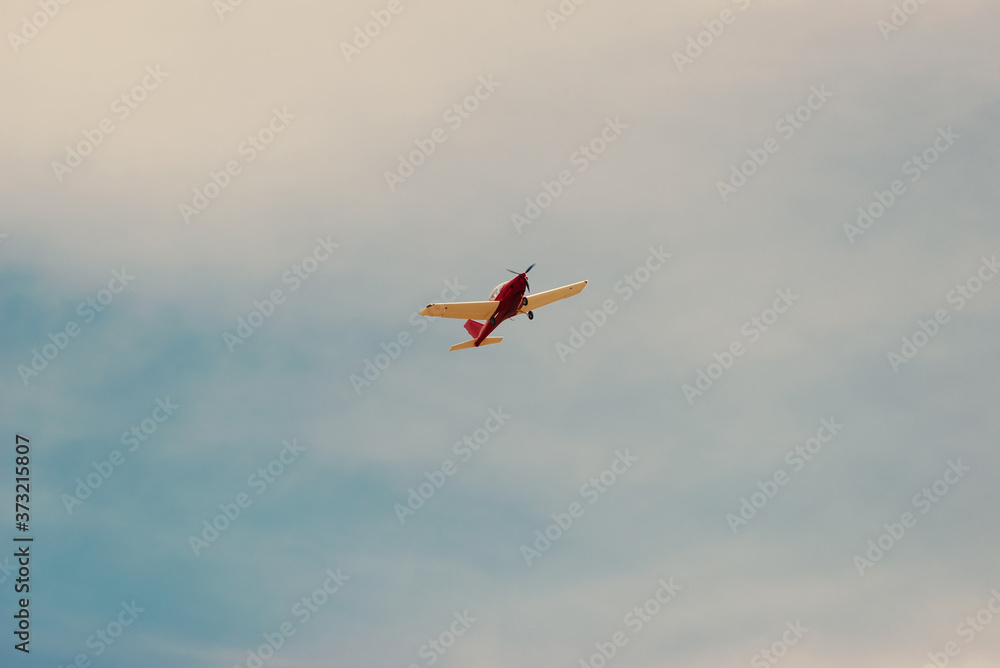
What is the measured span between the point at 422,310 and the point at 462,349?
10474mm

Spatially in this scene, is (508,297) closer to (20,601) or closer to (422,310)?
(422,310)

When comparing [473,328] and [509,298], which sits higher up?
[509,298]

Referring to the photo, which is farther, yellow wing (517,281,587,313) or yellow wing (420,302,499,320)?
yellow wing (517,281,587,313)

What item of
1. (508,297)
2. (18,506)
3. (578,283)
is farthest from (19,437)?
(578,283)

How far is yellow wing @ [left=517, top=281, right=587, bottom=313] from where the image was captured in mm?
113875

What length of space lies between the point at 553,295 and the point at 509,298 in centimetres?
800

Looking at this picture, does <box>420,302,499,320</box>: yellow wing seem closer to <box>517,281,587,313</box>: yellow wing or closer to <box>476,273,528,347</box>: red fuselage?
<box>476,273,528,347</box>: red fuselage

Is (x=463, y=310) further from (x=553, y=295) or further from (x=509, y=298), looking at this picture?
(x=553, y=295)

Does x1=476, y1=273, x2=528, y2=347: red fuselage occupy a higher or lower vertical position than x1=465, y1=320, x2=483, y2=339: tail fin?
higher

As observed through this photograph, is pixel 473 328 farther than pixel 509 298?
Yes

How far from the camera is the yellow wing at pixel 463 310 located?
106 meters

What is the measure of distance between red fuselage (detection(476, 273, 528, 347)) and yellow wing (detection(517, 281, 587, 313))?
390 cm

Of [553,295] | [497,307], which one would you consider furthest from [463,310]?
[553,295]

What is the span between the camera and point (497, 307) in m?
109
